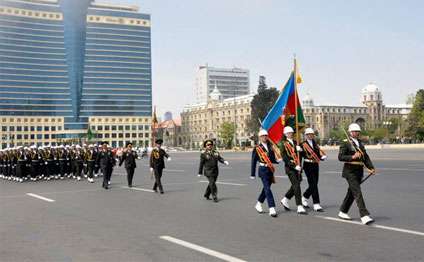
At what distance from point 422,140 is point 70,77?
103 m

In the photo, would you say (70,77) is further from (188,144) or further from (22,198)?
(22,198)

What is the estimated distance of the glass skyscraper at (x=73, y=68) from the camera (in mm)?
146375

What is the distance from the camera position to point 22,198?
51.4ft

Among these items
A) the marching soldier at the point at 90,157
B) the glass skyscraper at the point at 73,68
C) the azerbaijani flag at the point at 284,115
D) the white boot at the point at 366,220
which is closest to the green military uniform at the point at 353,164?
the white boot at the point at 366,220

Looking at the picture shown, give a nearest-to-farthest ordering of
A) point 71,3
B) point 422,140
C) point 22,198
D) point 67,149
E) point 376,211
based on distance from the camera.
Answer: point 376,211, point 22,198, point 67,149, point 422,140, point 71,3

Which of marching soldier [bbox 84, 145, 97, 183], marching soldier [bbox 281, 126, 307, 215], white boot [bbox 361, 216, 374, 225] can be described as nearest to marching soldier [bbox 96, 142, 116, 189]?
marching soldier [bbox 84, 145, 97, 183]

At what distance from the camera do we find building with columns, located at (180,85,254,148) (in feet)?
502

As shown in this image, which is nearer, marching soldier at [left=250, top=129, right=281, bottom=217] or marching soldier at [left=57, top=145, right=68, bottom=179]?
marching soldier at [left=250, top=129, right=281, bottom=217]

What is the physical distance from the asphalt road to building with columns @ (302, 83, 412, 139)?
145943 mm

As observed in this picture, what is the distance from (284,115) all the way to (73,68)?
493 feet

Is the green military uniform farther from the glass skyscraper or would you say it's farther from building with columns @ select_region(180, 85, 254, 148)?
the glass skyscraper

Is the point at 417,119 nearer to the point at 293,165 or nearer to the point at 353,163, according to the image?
the point at 293,165

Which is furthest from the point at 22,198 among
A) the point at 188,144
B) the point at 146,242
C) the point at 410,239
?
the point at 188,144

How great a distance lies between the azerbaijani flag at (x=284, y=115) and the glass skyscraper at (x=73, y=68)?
474 feet
